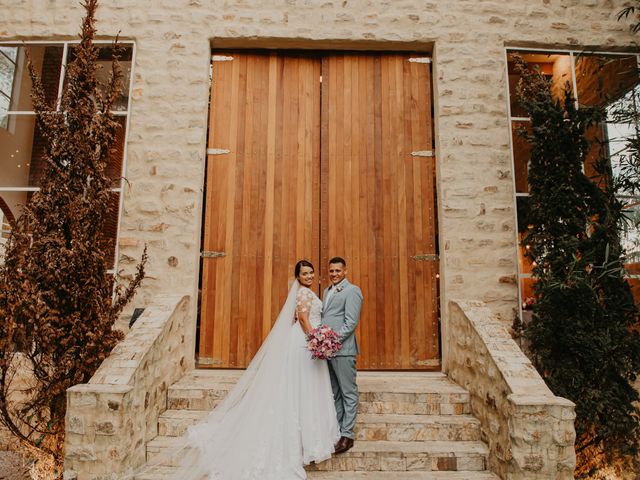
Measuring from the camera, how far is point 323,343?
385cm

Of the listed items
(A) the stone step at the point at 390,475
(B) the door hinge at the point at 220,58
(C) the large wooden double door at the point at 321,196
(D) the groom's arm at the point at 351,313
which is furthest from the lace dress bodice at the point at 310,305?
(B) the door hinge at the point at 220,58

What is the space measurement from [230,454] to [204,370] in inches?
70.5

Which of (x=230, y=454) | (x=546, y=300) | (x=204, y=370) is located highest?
(x=546, y=300)

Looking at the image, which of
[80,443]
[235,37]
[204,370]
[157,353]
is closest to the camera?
[80,443]

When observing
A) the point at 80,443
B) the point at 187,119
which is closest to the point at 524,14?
the point at 187,119

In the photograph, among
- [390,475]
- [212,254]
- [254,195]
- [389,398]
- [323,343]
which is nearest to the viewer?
[390,475]

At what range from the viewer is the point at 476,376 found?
14.2ft

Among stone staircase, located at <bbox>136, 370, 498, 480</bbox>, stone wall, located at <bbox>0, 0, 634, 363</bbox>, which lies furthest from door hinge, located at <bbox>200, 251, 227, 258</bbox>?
stone staircase, located at <bbox>136, 370, 498, 480</bbox>

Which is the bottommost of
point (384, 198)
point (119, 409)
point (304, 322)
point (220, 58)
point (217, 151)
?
point (119, 409)

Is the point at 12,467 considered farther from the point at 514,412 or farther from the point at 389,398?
the point at 514,412

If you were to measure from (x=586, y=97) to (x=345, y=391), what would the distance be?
472cm

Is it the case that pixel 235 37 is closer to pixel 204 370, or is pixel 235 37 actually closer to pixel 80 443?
pixel 204 370

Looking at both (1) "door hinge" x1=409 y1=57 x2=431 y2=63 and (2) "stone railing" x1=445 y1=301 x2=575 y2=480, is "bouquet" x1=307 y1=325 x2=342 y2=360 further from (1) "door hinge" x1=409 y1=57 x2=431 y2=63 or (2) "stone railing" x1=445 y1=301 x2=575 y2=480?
(1) "door hinge" x1=409 y1=57 x2=431 y2=63

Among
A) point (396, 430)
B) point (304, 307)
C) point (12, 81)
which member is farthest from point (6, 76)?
point (396, 430)
